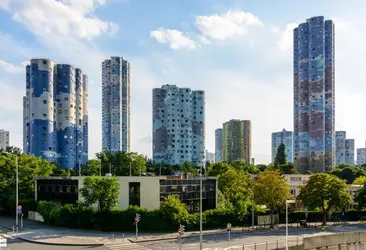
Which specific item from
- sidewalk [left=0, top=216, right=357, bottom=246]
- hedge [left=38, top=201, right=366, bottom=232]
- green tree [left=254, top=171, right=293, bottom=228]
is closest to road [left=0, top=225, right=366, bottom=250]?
sidewalk [left=0, top=216, right=357, bottom=246]

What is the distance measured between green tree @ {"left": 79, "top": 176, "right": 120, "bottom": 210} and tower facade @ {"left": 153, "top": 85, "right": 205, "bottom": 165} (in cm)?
10897

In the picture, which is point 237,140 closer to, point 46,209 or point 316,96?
point 316,96

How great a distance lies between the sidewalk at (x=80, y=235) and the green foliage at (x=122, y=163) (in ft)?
171

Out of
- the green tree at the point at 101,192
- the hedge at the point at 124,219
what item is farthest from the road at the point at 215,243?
the green tree at the point at 101,192

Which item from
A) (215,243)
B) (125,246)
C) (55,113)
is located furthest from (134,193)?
(55,113)

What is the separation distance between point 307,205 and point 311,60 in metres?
91.9

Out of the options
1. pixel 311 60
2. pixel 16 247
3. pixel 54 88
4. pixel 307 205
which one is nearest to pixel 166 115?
→ pixel 54 88

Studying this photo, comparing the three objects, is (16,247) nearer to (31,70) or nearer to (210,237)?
(210,237)

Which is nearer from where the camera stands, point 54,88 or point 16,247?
point 16,247

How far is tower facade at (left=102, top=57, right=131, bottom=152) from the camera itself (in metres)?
170

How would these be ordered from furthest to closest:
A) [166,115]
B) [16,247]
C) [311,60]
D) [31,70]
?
[166,115] → [311,60] → [31,70] → [16,247]

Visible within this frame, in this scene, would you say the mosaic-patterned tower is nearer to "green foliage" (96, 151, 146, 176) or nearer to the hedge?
"green foliage" (96, 151, 146, 176)

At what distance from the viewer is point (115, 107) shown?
17050cm

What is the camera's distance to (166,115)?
15512cm
